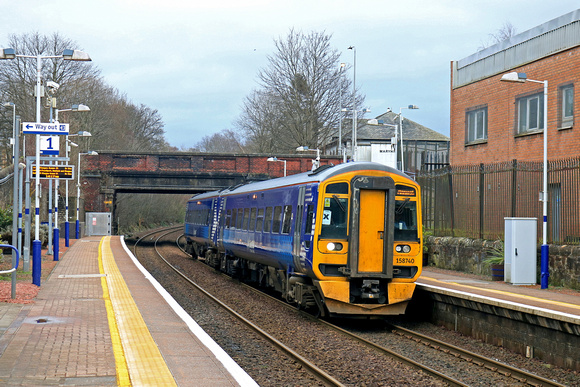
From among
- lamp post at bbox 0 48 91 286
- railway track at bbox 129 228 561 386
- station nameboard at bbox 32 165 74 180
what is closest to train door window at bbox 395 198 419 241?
railway track at bbox 129 228 561 386

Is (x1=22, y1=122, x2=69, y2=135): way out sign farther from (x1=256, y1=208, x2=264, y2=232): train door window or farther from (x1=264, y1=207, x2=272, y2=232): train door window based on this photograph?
(x1=264, y1=207, x2=272, y2=232): train door window

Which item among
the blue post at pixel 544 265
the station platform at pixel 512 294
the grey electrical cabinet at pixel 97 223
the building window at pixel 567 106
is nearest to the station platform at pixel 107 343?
the station platform at pixel 512 294

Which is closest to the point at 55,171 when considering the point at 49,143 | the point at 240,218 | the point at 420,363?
the point at 49,143

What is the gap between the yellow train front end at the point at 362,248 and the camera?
1288 cm

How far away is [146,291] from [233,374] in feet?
27.5

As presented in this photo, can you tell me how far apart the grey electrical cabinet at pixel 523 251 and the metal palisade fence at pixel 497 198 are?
2.42 ft

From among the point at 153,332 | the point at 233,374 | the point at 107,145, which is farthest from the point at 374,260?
A: the point at 107,145

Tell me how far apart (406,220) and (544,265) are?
443 cm

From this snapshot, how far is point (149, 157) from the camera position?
46.5 m

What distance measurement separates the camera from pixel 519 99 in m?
22.9

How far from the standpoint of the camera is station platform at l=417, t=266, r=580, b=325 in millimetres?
10602

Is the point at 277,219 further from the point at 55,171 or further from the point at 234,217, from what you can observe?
the point at 55,171

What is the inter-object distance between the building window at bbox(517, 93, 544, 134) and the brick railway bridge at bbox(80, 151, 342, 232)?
83.5ft

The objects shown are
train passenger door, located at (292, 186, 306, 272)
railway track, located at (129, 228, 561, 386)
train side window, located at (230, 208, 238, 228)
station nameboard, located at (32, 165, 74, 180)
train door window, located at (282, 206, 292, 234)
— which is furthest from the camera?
train side window, located at (230, 208, 238, 228)
